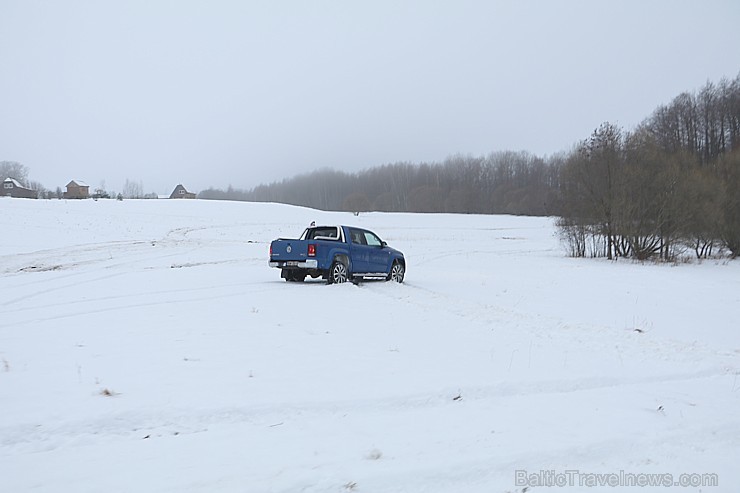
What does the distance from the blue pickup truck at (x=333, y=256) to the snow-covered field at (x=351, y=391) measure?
1368 millimetres

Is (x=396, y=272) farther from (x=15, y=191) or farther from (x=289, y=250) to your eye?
(x=15, y=191)

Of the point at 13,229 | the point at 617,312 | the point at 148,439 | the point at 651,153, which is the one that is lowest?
the point at 617,312

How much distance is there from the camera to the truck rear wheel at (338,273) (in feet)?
47.5

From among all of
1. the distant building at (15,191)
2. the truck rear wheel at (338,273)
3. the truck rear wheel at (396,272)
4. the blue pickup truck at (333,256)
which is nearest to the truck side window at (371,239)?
the blue pickup truck at (333,256)

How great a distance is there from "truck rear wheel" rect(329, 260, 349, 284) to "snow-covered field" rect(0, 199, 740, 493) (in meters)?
1.55

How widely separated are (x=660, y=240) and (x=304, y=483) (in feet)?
109

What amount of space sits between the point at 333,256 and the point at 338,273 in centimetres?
53

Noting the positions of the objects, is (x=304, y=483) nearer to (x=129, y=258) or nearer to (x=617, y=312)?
(x=617, y=312)

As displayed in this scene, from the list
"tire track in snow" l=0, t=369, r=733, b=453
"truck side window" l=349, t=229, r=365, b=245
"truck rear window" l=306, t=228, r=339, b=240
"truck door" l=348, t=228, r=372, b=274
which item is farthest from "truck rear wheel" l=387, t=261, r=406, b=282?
"tire track in snow" l=0, t=369, r=733, b=453

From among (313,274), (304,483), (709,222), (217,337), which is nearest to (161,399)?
(304,483)

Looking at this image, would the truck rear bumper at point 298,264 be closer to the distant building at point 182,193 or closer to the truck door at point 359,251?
the truck door at point 359,251

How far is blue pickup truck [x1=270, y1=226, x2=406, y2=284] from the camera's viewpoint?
14234 millimetres

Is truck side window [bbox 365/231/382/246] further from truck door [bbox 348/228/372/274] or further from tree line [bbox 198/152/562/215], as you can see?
tree line [bbox 198/152/562/215]

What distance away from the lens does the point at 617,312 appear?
39.0ft
